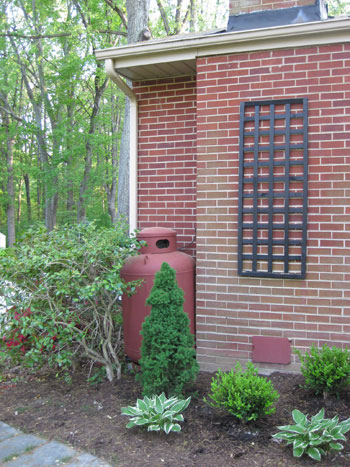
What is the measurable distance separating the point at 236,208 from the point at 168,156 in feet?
3.99

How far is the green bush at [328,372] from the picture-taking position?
10.5 feet

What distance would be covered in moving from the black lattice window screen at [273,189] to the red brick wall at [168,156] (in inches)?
34.4

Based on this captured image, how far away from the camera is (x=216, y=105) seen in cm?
416

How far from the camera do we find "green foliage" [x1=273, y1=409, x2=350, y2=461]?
2557 mm

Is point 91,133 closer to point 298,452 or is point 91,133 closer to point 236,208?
point 236,208

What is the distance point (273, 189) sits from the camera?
13.0 ft

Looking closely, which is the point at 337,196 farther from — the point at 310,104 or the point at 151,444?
the point at 151,444

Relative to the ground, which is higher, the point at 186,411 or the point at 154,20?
the point at 154,20

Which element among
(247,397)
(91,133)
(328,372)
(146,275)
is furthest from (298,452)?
(91,133)

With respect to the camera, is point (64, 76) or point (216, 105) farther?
point (64, 76)

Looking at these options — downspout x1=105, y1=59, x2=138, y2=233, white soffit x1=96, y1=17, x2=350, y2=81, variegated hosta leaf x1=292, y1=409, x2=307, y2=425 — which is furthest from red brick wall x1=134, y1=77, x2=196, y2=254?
variegated hosta leaf x1=292, y1=409, x2=307, y2=425

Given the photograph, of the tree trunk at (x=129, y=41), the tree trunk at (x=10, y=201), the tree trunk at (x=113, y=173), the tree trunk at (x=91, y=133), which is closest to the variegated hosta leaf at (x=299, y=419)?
the tree trunk at (x=129, y=41)

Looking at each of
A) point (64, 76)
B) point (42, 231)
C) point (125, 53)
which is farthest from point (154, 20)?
point (42, 231)

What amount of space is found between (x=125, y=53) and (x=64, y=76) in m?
11.1
